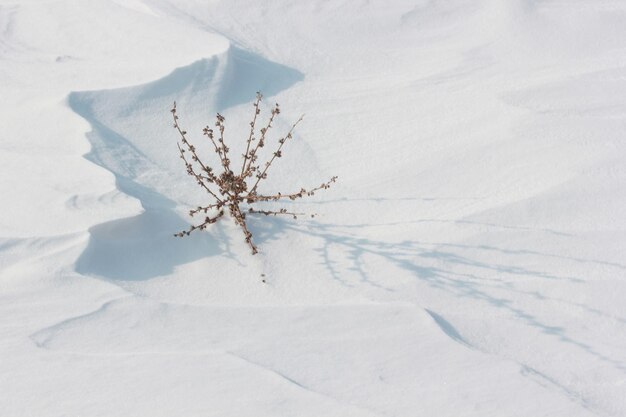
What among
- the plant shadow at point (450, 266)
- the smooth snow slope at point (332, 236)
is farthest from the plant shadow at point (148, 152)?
the plant shadow at point (450, 266)

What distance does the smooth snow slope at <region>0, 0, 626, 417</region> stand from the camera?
1697 millimetres

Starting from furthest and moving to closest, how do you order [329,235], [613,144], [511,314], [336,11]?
1. [336,11]
2. [613,144]
3. [329,235]
4. [511,314]

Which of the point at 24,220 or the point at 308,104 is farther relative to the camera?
the point at 308,104

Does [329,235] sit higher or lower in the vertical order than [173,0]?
lower

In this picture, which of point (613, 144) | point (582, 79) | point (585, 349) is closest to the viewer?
point (585, 349)

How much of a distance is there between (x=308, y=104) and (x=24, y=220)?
4.28 feet

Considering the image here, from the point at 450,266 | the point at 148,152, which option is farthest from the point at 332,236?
the point at 148,152

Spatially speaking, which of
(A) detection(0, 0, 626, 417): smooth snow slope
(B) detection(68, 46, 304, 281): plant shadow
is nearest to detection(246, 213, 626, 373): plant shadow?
(A) detection(0, 0, 626, 417): smooth snow slope

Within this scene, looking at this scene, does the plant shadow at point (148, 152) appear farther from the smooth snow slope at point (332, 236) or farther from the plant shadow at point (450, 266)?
the plant shadow at point (450, 266)

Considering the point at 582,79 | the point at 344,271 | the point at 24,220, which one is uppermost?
the point at 582,79

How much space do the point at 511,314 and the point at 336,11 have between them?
2.45 m

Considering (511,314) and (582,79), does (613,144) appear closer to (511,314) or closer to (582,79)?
(582,79)

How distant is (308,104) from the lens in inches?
125

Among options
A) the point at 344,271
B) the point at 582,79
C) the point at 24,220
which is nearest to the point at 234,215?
the point at 344,271
